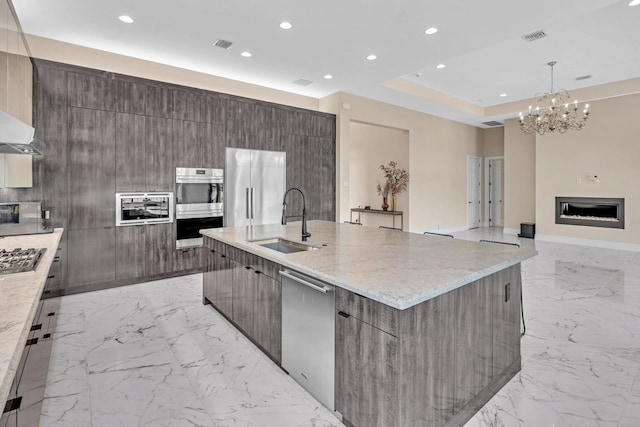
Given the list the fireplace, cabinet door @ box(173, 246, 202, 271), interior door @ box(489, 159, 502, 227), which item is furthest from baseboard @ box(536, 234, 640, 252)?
cabinet door @ box(173, 246, 202, 271)

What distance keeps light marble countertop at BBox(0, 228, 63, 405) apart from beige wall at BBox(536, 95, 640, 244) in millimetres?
9199

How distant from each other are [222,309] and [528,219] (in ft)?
28.0

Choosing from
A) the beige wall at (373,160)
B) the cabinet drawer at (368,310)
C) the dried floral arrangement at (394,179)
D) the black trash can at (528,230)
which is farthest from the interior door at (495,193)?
the cabinet drawer at (368,310)

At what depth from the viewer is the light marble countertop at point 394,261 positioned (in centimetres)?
153

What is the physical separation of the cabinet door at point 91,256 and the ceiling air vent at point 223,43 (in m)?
2.71

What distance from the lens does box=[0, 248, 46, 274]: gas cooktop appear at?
1825mm

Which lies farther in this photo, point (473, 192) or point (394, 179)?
point (473, 192)

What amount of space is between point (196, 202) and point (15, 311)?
12.1 feet

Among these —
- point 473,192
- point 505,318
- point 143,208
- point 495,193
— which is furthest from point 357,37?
point 495,193

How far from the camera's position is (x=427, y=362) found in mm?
1569

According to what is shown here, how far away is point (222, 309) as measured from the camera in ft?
10.4

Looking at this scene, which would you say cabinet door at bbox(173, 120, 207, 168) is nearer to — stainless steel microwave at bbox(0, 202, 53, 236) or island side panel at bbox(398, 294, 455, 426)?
stainless steel microwave at bbox(0, 202, 53, 236)

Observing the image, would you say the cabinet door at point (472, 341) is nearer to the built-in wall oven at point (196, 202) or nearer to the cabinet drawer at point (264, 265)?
the cabinet drawer at point (264, 265)

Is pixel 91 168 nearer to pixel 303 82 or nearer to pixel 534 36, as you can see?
pixel 303 82
